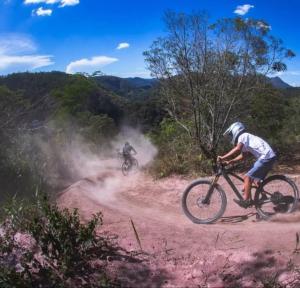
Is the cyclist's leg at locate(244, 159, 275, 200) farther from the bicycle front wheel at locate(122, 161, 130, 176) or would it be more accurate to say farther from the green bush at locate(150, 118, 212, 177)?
the bicycle front wheel at locate(122, 161, 130, 176)

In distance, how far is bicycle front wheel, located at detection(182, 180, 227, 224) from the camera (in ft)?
25.0

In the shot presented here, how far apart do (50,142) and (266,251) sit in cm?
990

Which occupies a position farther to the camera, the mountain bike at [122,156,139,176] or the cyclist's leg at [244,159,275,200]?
the mountain bike at [122,156,139,176]

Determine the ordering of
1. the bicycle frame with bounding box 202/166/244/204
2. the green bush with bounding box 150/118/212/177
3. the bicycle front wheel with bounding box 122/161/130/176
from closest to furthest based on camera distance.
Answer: the bicycle frame with bounding box 202/166/244/204 → the green bush with bounding box 150/118/212/177 → the bicycle front wheel with bounding box 122/161/130/176

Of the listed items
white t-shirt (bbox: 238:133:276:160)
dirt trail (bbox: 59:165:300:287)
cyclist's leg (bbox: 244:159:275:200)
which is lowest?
dirt trail (bbox: 59:165:300:287)

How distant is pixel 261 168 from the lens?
723 cm

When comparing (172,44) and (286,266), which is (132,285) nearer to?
(286,266)

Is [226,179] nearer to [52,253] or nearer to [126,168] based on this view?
[52,253]

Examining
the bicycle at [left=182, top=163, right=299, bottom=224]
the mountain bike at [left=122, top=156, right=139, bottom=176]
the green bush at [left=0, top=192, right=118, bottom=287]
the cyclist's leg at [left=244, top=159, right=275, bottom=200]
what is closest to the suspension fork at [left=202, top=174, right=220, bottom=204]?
the bicycle at [left=182, top=163, right=299, bottom=224]

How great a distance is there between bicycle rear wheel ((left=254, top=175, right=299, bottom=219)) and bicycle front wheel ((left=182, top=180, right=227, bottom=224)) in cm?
62

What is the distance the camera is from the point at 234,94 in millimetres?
13883

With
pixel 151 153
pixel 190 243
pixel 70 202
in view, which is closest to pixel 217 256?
pixel 190 243

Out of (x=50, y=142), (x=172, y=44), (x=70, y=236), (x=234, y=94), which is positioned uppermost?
(x=172, y=44)

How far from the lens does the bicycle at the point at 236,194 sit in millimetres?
7410
